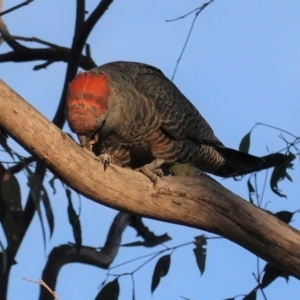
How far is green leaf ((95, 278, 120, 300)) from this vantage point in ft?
11.4

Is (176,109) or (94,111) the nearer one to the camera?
(94,111)

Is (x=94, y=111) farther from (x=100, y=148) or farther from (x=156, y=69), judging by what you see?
(x=156, y=69)

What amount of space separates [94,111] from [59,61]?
4.18 ft

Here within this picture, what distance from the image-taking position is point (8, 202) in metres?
2.90

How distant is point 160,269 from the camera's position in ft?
12.1

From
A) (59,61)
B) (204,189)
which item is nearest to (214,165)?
(59,61)

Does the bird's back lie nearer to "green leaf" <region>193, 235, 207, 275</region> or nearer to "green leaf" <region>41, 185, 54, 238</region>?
"green leaf" <region>193, 235, 207, 275</region>

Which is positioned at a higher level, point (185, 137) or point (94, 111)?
point (185, 137)

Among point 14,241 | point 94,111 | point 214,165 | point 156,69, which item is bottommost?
point 14,241

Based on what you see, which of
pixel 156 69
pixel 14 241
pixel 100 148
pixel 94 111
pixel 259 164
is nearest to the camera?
pixel 14 241

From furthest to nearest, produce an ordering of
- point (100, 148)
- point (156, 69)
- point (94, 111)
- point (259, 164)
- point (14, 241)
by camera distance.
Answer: point (156, 69)
point (259, 164)
point (100, 148)
point (94, 111)
point (14, 241)

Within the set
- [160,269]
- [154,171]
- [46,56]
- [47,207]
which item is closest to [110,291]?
[160,269]

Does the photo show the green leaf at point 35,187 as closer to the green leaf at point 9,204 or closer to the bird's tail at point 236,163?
the green leaf at point 9,204

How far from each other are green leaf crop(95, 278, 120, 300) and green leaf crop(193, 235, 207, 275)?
35 centimetres
